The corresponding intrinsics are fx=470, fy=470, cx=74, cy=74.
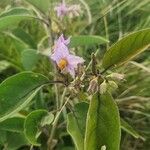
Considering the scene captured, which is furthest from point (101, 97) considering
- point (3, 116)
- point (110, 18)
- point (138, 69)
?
point (110, 18)

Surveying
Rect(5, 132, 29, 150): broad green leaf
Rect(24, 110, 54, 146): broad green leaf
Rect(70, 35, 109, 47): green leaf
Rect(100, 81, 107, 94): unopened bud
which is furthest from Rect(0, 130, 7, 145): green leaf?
Rect(100, 81, 107, 94): unopened bud

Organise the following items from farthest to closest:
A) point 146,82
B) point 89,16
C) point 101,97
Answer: point 89,16, point 146,82, point 101,97

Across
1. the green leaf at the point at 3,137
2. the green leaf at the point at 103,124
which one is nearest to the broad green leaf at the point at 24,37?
the green leaf at the point at 3,137

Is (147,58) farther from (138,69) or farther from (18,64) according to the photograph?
(18,64)

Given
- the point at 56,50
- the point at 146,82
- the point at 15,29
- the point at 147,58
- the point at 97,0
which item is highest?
the point at 97,0

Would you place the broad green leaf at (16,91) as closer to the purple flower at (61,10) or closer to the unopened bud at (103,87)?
the unopened bud at (103,87)
